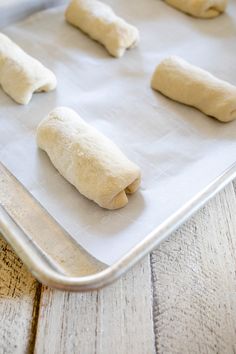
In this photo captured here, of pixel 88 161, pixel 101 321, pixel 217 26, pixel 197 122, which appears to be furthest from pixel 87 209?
pixel 217 26

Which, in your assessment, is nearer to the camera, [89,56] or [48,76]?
[48,76]

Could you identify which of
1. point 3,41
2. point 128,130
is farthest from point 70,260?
point 3,41

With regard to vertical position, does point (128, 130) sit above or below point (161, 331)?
above

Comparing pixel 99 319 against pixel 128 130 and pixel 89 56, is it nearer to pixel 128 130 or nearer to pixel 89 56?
pixel 128 130

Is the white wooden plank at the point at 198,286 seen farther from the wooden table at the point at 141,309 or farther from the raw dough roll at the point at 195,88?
the raw dough roll at the point at 195,88

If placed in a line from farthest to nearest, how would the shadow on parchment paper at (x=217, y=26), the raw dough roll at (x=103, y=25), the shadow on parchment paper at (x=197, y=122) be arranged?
the shadow on parchment paper at (x=217, y=26)
the raw dough roll at (x=103, y=25)
the shadow on parchment paper at (x=197, y=122)

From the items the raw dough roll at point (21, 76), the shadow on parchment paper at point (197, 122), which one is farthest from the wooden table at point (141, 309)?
the raw dough roll at point (21, 76)

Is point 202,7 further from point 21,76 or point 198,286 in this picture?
point 198,286

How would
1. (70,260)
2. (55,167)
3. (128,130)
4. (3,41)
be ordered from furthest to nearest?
(3,41), (128,130), (55,167), (70,260)
